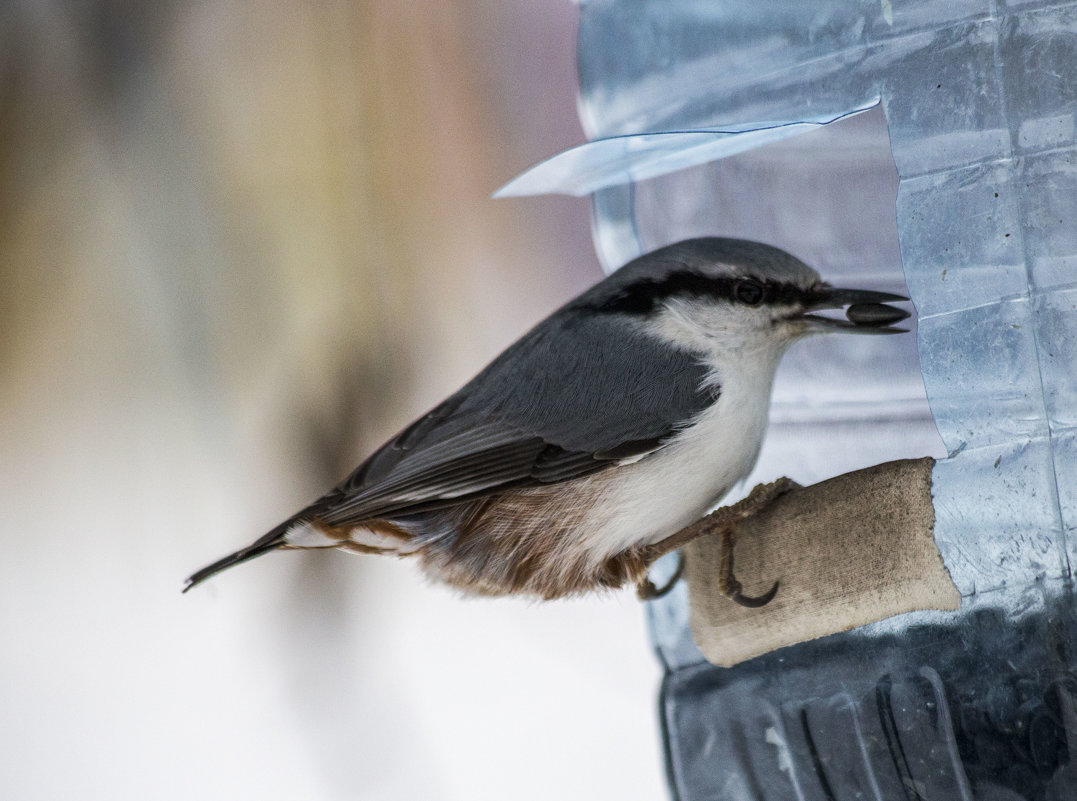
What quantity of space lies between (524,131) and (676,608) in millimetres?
1057

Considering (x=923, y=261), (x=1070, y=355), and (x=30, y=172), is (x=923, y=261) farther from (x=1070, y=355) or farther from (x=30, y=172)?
(x=30, y=172)

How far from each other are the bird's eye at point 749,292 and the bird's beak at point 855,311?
0.19 feet

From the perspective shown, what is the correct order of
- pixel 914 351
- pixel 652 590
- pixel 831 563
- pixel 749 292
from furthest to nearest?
1. pixel 914 351
2. pixel 652 590
3. pixel 749 292
4. pixel 831 563

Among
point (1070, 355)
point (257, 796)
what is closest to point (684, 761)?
point (1070, 355)

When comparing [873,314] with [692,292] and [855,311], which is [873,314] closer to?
[855,311]

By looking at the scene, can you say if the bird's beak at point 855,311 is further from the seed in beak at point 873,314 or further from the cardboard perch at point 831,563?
the cardboard perch at point 831,563

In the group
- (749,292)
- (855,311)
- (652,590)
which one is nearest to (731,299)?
(749,292)

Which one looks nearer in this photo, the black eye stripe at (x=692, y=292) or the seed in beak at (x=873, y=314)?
the seed in beak at (x=873, y=314)

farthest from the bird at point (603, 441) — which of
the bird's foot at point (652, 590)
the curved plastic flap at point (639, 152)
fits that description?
the bird's foot at point (652, 590)

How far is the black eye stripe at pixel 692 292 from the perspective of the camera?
1459 millimetres

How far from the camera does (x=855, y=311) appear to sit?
1.38 meters

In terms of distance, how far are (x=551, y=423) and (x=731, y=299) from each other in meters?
0.28

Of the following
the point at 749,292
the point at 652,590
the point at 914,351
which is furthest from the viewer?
the point at 914,351

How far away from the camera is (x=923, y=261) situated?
1612 millimetres
